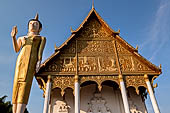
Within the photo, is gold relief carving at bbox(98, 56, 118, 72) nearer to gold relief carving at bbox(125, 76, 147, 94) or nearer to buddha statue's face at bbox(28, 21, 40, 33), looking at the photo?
gold relief carving at bbox(125, 76, 147, 94)

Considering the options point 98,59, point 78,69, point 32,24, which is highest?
point 98,59

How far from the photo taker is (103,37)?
988cm

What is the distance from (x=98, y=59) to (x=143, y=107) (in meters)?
3.81

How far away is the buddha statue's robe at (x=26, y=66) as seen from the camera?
3627mm

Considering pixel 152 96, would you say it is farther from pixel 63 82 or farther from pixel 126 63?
pixel 63 82

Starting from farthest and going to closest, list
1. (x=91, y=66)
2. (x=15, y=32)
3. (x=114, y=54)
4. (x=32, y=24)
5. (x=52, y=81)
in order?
(x=114, y=54) → (x=91, y=66) → (x=52, y=81) → (x=32, y=24) → (x=15, y=32)

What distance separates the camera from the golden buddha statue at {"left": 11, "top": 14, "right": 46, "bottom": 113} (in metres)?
3.60

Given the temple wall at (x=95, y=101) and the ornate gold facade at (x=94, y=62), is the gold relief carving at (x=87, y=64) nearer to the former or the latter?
the ornate gold facade at (x=94, y=62)

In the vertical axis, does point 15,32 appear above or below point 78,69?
below

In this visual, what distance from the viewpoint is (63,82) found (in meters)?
8.03

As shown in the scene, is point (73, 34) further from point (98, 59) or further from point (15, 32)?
point (15, 32)

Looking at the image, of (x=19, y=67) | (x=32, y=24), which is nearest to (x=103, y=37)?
(x=32, y=24)

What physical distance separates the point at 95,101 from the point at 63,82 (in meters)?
2.43

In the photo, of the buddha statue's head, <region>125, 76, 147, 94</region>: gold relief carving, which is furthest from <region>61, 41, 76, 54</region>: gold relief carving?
the buddha statue's head
